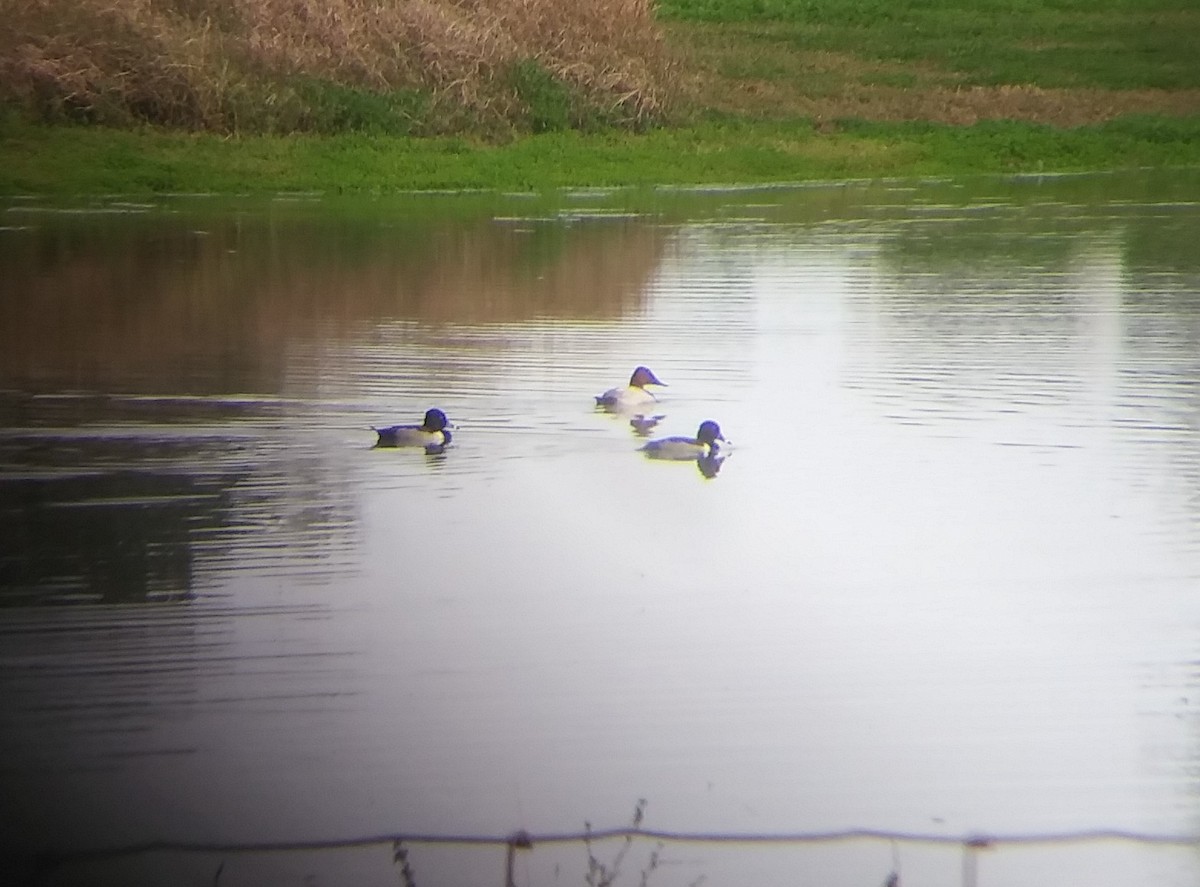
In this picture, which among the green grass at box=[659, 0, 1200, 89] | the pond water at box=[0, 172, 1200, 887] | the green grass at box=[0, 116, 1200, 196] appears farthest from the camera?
the green grass at box=[659, 0, 1200, 89]

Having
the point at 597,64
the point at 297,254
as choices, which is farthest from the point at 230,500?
the point at 597,64

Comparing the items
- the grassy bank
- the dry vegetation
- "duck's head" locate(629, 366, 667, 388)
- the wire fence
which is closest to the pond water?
the wire fence

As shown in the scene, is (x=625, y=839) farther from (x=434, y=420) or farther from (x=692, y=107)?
(x=692, y=107)

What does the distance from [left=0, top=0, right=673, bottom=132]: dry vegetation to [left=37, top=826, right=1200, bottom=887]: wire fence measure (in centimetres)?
1622

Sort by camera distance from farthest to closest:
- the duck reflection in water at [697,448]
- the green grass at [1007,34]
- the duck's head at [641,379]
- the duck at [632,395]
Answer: the green grass at [1007,34], the duck's head at [641,379], the duck at [632,395], the duck reflection in water at [697,448]

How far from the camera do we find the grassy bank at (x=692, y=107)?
61.7ft

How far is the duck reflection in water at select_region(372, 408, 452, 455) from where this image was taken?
6.96m

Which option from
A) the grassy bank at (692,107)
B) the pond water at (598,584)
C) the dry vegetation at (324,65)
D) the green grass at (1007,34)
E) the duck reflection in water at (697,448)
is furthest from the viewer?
the green grass at (1007,34)

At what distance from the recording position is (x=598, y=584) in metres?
5.30

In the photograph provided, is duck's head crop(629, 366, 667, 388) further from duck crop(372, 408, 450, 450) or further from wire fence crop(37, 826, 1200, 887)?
wire fence crop(37, 826, 1200, 887)

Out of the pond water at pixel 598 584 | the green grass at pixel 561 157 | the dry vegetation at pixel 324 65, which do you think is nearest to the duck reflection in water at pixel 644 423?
the pond water at pixel 598 584

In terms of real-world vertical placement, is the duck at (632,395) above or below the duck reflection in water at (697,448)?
above

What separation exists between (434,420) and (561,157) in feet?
43.0

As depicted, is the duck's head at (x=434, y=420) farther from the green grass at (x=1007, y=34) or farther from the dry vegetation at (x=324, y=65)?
the green grass at (x=1007, y=34)
